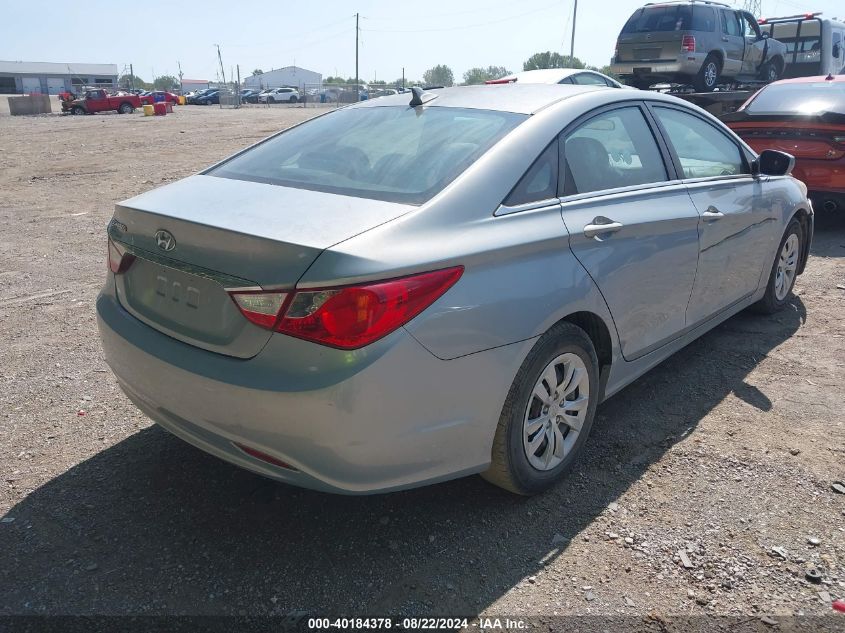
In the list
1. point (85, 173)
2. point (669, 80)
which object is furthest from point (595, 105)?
point (669, 80)

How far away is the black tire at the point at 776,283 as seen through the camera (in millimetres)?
5039

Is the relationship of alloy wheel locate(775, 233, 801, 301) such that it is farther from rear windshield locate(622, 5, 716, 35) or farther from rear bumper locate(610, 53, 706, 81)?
rear windshield locate(622, 5, 716, 35)

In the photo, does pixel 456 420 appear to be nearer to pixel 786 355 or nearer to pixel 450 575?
pixel 450 575

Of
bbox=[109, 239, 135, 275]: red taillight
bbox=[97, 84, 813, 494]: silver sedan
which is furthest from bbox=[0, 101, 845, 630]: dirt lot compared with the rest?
bbox=[109, 239, 135, 275]: red taillight

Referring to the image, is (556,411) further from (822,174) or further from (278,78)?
(278,78)

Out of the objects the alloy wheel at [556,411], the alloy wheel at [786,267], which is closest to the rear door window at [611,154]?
the alloy wheel at [556,411]

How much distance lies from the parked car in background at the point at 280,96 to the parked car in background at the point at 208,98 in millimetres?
4613

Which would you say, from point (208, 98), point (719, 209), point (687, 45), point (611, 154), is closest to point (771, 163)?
point (719, 209)

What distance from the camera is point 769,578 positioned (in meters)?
2.56

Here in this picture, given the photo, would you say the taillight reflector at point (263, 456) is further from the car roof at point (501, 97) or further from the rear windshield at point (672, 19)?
the rear windshield at point (672, 19)

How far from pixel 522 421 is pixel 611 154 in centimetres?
145

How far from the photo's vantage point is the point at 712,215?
12.7 feet

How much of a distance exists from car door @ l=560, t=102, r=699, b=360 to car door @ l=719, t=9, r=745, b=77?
45.8 feet

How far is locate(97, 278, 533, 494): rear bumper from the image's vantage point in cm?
225
